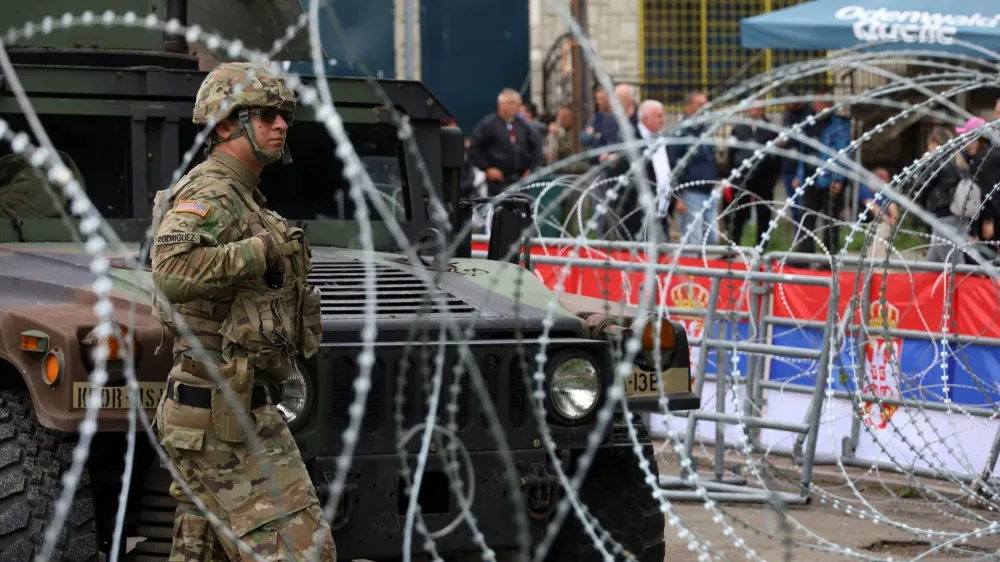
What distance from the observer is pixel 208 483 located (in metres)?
4.29

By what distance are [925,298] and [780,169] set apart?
520cm

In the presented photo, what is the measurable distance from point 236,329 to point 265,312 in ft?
0.28

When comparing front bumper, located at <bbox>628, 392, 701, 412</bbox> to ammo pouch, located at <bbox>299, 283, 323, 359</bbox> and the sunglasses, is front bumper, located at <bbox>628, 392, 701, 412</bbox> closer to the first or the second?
ammo pouch, located at <bbox>299, 283, 323, 359</bbox>

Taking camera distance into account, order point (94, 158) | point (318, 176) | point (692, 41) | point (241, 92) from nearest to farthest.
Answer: point (241, 92)
point (94, 158)
point (318, 176)
point (692, 41)

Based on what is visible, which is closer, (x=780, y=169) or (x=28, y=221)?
(x=28, y=221)

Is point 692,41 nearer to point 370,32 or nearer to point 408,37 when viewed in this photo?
point 370,32

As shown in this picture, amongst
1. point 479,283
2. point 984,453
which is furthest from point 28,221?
point 984,453

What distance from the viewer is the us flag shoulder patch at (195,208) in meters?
4.26

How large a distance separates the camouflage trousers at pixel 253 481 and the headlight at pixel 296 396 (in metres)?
0.35

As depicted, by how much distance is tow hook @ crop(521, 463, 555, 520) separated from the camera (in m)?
5.00

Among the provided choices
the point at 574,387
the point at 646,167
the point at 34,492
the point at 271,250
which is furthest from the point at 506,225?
the point at 646,167

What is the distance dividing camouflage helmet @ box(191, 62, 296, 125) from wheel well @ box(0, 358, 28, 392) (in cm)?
108

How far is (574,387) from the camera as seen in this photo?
5.07 metres

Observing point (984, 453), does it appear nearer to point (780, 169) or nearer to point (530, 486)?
point (530, 486)
